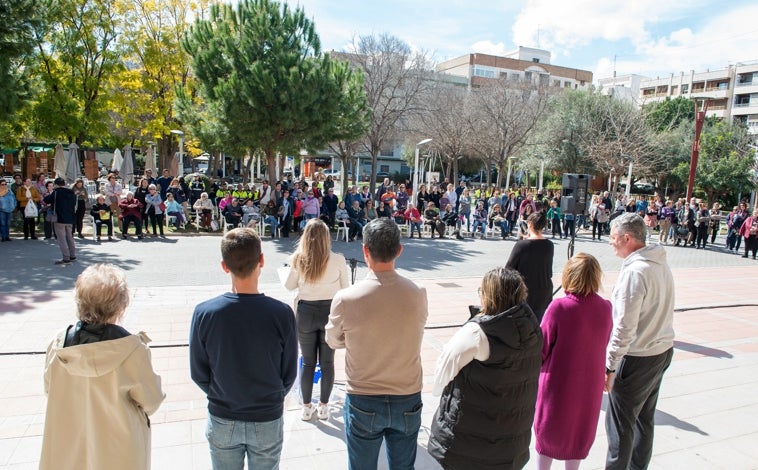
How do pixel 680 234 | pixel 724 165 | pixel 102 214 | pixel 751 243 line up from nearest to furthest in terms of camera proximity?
pixel 102 214
pixel 751 243
pixel 680 234
pixel 724 165

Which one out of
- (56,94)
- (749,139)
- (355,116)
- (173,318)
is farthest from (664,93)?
(173,318)

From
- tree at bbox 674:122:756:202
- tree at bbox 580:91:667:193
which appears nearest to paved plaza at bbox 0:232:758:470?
tree at bbox 580:91:667:193

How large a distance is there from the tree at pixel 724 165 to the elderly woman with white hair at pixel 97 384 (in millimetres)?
37710

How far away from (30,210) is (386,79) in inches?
656

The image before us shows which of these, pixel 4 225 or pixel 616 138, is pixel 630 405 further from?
pixel 616 138

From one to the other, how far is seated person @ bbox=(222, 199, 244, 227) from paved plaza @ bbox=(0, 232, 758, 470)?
1.11 m

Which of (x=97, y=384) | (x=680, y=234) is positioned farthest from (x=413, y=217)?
(x=97, y=384)

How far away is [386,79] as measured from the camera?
2478cm

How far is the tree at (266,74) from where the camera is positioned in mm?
15148

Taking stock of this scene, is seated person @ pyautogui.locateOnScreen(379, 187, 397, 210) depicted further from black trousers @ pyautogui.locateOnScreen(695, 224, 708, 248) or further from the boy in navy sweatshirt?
the boy in navy sweatshirt

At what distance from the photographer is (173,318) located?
693 cm

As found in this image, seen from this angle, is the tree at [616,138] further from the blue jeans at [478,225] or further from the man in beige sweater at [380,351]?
the man in beige sweater at [380,351]

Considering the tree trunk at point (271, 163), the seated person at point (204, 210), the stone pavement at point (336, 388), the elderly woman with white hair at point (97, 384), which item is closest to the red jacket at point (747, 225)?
the stone pavement at point (336, 388)

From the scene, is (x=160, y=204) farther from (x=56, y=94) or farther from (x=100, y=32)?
(x=100, y=32)
